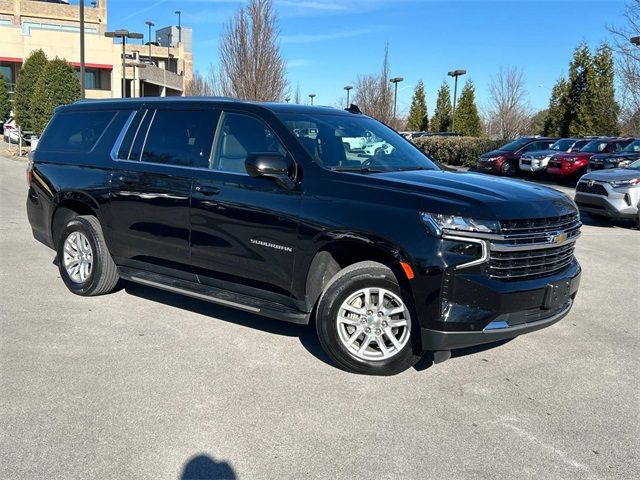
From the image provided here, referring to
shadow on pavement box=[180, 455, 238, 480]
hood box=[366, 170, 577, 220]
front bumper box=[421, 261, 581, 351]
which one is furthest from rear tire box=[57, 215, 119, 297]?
front bumper box=[421, 261, 581, 351]

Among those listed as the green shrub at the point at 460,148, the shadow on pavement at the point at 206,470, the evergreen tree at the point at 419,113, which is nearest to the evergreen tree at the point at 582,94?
the green shrub at the point at 460,148

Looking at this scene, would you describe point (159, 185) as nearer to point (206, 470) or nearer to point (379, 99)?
point (206, 470)

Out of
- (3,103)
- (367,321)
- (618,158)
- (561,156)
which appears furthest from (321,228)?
(3,103)

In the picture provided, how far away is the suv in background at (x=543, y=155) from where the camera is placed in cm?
2280

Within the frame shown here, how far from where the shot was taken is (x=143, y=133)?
562 centimetres

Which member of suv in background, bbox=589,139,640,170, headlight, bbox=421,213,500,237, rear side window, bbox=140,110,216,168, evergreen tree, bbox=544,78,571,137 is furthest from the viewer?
evergreen tree, bbox=544,78,571,137

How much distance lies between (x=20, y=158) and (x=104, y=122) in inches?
920

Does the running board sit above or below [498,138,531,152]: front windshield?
below

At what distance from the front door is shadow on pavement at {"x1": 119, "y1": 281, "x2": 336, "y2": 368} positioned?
555 millimetres

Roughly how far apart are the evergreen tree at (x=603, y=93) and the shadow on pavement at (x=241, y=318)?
29.8 meters

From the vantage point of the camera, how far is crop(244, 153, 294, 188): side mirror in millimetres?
4449

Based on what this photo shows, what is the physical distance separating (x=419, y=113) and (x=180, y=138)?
50795 millimetres

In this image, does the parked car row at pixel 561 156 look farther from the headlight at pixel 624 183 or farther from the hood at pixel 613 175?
the headlight at pixel 624 183

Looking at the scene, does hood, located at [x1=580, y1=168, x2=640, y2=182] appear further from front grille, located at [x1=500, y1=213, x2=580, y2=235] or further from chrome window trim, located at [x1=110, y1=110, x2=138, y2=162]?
chrome window trim, located at [x1=110, y1=110, x2=138, y2=162]
